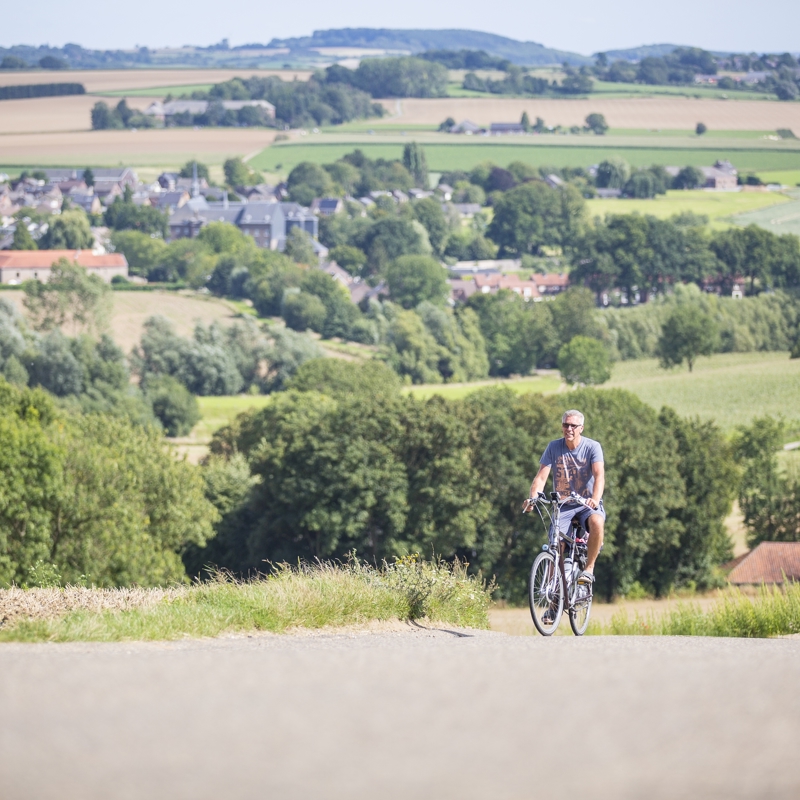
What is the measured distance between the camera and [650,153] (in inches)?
6816

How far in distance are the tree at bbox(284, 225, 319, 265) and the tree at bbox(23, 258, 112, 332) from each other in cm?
5320

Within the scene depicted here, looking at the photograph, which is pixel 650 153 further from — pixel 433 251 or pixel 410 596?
pixel 410 596

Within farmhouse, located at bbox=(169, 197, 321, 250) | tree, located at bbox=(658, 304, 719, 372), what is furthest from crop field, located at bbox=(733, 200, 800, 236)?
farmhouse, located at bbox=(169, 197, 321, 250)

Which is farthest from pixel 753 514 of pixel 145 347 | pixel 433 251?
pixel 433 251

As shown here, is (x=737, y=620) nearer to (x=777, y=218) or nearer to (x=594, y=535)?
(x=594, y=535)

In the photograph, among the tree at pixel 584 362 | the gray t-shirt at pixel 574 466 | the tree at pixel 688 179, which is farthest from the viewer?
the tree at pixel 688 179

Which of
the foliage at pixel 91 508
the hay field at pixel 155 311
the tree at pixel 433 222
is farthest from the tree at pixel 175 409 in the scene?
the tree at pixel 433 222

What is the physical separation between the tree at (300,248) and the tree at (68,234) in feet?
84.6

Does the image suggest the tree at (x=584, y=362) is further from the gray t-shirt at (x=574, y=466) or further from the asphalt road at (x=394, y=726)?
the asphalt road at (x=394, y=726)

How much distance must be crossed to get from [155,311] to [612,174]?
299ft

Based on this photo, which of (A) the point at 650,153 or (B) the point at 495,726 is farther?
(A) the point at 650,153

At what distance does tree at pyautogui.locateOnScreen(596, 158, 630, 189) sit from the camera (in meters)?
173

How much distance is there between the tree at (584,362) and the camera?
85.2m

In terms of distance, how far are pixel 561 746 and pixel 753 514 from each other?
143ft
